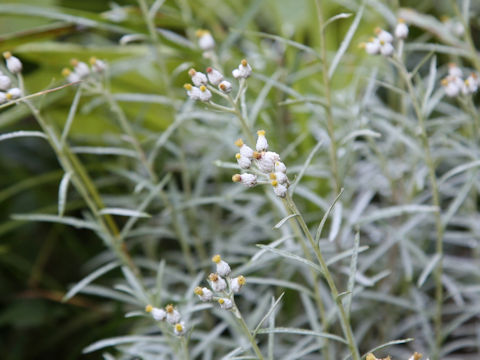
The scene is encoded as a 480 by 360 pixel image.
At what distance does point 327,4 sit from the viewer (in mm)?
1924

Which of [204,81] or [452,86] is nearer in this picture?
[204,81]

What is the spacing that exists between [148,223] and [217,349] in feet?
1.57

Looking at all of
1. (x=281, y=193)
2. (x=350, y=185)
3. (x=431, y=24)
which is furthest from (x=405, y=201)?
(x=281, y=193)

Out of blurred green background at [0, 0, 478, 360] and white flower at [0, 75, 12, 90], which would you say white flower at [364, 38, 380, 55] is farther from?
white flower at [0, 75, 12, 90]

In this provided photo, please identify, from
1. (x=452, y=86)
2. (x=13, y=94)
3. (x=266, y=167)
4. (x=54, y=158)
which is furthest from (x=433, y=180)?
(x=54, y=158)

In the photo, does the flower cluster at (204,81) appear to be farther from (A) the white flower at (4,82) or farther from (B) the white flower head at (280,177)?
(A) the white flower at (4,82)

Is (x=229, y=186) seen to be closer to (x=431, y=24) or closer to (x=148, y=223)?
(x=148, y=223)

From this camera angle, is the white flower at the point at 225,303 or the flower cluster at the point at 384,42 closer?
the white flower at the point at 225,303

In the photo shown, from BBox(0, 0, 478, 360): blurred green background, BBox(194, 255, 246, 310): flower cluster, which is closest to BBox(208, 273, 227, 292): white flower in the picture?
BBox(194, 255, 246, 310): flower cluster

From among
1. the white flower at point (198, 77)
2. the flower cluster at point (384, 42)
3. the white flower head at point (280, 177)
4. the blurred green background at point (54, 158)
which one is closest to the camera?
the white flower head at point (280, 177)

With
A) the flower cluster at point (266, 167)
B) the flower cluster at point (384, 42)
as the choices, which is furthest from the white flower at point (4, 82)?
the flower cluster at point (384, 42)

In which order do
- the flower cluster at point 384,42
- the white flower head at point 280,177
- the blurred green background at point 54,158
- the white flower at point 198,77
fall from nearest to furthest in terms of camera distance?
the white flower head at point 280,177 < the white flower at point 198,77 < the flower cluster at point 384,42 < the blurred green background at point 54,158

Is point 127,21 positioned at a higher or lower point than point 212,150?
higher

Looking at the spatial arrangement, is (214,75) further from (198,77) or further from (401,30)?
(401,30)
